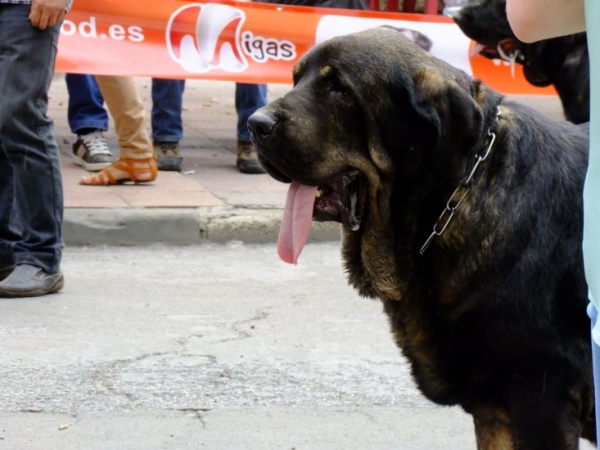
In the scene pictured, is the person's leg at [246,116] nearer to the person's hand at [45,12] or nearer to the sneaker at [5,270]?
the sneaker at [5,270]

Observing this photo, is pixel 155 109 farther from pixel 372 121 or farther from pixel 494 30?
pixel 372 121

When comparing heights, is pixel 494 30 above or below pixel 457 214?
below

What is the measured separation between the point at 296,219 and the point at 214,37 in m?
4.86

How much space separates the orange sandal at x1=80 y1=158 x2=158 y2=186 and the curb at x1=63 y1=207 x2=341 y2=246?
680 millimetres

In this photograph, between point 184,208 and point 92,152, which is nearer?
point 184,208

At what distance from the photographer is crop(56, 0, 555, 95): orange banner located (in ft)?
24.5

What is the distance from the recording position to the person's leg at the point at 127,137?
24.0 ft

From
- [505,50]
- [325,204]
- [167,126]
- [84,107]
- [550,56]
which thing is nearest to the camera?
[325,204]

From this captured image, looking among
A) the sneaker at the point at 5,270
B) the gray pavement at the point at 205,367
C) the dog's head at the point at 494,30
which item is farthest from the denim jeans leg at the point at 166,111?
the dog's head at the point at 494,30

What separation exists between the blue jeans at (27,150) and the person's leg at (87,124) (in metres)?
2.03

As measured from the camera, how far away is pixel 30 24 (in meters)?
5.33

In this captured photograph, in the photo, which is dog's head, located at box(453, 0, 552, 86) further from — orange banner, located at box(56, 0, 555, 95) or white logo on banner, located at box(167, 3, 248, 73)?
white logo on banner, located at box(167, 3, 248, 73)

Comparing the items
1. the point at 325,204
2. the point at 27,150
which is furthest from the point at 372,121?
the point at 27,150

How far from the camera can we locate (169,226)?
673 cm
